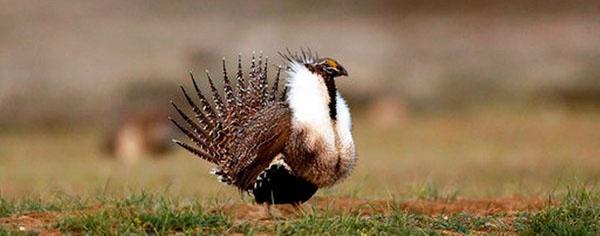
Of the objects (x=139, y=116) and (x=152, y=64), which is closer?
(x=139, y=116)

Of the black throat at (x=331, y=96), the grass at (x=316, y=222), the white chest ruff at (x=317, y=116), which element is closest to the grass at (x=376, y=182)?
the grass at (x=316, y=222)

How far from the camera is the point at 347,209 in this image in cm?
784

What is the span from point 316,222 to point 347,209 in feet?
4.08

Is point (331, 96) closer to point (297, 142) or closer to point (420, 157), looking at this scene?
point (297, 142)

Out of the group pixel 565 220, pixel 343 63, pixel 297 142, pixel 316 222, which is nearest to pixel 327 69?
pixel 297 142

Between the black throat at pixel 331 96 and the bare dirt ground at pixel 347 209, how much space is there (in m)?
0.48

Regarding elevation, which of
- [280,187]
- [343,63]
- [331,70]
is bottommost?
[280,187]

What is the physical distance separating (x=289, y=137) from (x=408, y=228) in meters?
1.13

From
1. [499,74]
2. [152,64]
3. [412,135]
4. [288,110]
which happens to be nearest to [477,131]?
[412,135]

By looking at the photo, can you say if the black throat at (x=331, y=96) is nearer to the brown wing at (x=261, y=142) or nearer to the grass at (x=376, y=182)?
the brown wing at (x=261, y=142)

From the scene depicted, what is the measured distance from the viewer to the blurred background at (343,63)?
A: 19922 mm

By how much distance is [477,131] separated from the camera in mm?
19875

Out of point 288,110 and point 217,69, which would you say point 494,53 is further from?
point 288,110

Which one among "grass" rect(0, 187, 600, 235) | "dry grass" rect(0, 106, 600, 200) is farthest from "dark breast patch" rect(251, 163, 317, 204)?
"dry grass" rect(0, 106, 600, 200)
